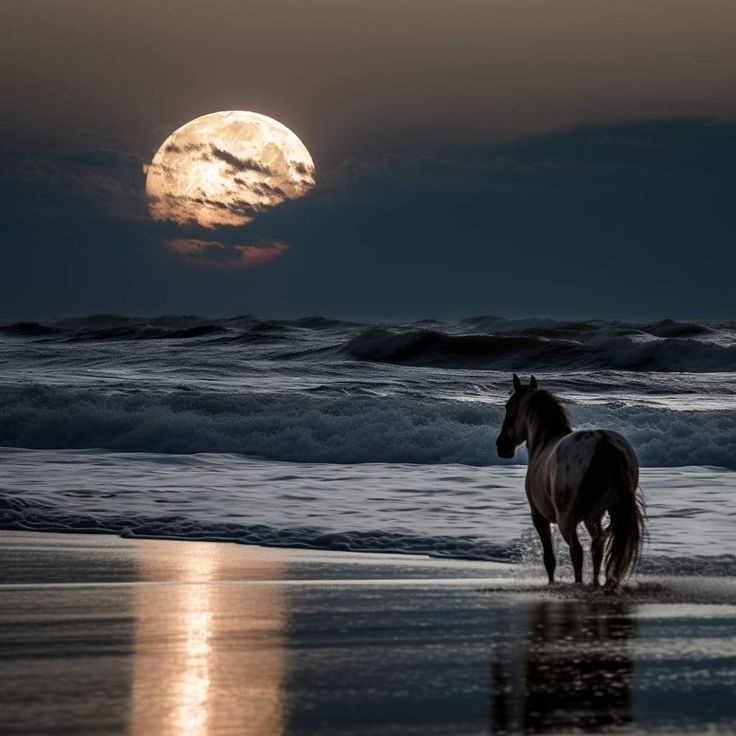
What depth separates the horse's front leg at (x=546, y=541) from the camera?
740 centimetres

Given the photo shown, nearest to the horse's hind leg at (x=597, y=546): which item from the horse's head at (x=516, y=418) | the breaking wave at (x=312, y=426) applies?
the horse's head at (x=516, y=418)

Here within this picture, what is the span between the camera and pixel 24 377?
86.7ft

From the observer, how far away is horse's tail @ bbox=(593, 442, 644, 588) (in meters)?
6.75

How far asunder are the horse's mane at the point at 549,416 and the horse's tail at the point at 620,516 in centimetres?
Result: 87

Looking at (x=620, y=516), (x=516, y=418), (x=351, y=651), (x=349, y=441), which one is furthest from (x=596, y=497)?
(x=349, y=441)

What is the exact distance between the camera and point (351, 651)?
196 inches

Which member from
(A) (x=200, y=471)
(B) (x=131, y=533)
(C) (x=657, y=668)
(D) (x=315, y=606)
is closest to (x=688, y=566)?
(D) (x=315, y=606)

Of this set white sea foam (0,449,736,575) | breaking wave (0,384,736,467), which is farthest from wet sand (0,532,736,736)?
breaking wave (0,384,736,467)

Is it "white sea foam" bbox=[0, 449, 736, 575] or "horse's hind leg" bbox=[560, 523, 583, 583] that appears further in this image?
"white sea foam" bbox=[0, 449, 736, 575]

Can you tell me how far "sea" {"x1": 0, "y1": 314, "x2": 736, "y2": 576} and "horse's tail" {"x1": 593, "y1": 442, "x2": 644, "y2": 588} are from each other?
45.4 inches

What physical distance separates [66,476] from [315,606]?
7.45 metres

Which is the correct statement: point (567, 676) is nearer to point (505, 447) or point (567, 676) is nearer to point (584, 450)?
point (584, 450)

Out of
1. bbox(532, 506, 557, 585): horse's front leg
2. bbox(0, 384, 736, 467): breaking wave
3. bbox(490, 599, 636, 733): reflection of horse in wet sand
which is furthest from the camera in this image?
bbox(0, 384, 736, 467): breaking wave

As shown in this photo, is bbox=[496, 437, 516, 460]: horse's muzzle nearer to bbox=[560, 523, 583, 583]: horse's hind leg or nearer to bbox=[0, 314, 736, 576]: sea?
bbox=[0, 314, 736, 576]: sea
